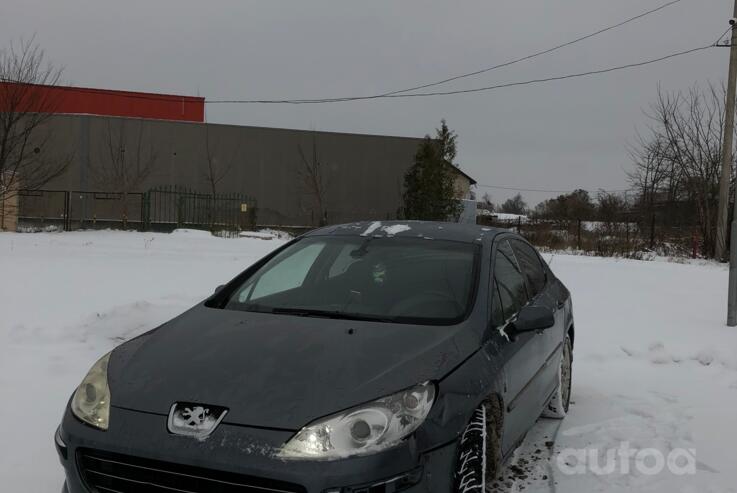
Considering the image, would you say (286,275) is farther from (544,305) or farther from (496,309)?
(544,305)

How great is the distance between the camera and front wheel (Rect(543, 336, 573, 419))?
173 inches

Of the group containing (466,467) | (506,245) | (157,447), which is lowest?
(466,467)

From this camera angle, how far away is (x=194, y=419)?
218cm

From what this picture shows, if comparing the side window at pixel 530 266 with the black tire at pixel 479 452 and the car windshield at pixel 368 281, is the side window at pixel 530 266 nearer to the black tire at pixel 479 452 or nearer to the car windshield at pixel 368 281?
the car windshield at pixel 368 281

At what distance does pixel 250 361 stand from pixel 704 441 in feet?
10.8

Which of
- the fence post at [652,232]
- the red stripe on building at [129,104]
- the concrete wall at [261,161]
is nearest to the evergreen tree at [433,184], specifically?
the concrete wall at [261,161]

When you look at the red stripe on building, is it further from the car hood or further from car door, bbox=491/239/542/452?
the car hood

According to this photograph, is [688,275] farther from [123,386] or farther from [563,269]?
[123,386]

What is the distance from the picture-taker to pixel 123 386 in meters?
2.44

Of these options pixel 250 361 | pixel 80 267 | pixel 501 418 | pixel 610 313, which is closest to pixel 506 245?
pixel 501 418

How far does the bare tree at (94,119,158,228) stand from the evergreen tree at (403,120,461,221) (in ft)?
46.2

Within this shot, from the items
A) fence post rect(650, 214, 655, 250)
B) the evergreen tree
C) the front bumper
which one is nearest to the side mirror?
the front bumper

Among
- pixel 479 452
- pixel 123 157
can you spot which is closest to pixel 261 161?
pixel 123 157

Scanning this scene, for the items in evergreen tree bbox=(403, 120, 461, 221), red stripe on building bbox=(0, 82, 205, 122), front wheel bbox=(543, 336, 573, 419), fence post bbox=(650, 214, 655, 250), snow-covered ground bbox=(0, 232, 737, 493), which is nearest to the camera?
snow-covered ground bbox=(0, 232, 737, 493)
